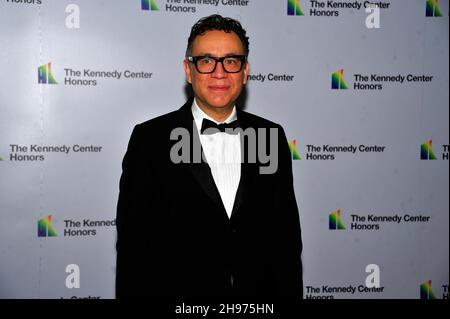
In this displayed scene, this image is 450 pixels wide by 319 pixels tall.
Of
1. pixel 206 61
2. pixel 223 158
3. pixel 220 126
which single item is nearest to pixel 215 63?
pixel 206 61

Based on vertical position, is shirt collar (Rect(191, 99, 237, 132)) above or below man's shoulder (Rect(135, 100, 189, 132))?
above

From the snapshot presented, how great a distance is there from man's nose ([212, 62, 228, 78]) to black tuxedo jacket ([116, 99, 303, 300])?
24cm

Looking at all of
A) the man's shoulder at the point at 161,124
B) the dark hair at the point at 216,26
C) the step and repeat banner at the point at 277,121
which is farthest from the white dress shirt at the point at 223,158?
the step and repeat banner at the point at 277,121

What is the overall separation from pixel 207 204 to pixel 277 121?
1.58 m

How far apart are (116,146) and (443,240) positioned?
9.43 ft

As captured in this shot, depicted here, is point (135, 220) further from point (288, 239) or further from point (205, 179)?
point (288, 239)

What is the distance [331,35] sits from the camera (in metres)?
3.12

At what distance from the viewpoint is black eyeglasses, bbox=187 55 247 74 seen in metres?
1.77

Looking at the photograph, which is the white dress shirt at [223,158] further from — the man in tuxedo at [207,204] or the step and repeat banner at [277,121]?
the step and repeat banner at [277,121]

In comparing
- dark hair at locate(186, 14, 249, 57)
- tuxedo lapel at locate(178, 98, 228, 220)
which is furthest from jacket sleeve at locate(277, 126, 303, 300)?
dark hair at locate(186, 14, 249, 57)

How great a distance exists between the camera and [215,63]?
177cm

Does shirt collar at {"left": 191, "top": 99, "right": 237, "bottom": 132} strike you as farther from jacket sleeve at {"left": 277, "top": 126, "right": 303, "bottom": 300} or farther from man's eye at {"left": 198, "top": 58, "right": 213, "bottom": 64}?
jacket sleeve at {"left": 277, "top": 126, "right": 303, "bottom": 300}
